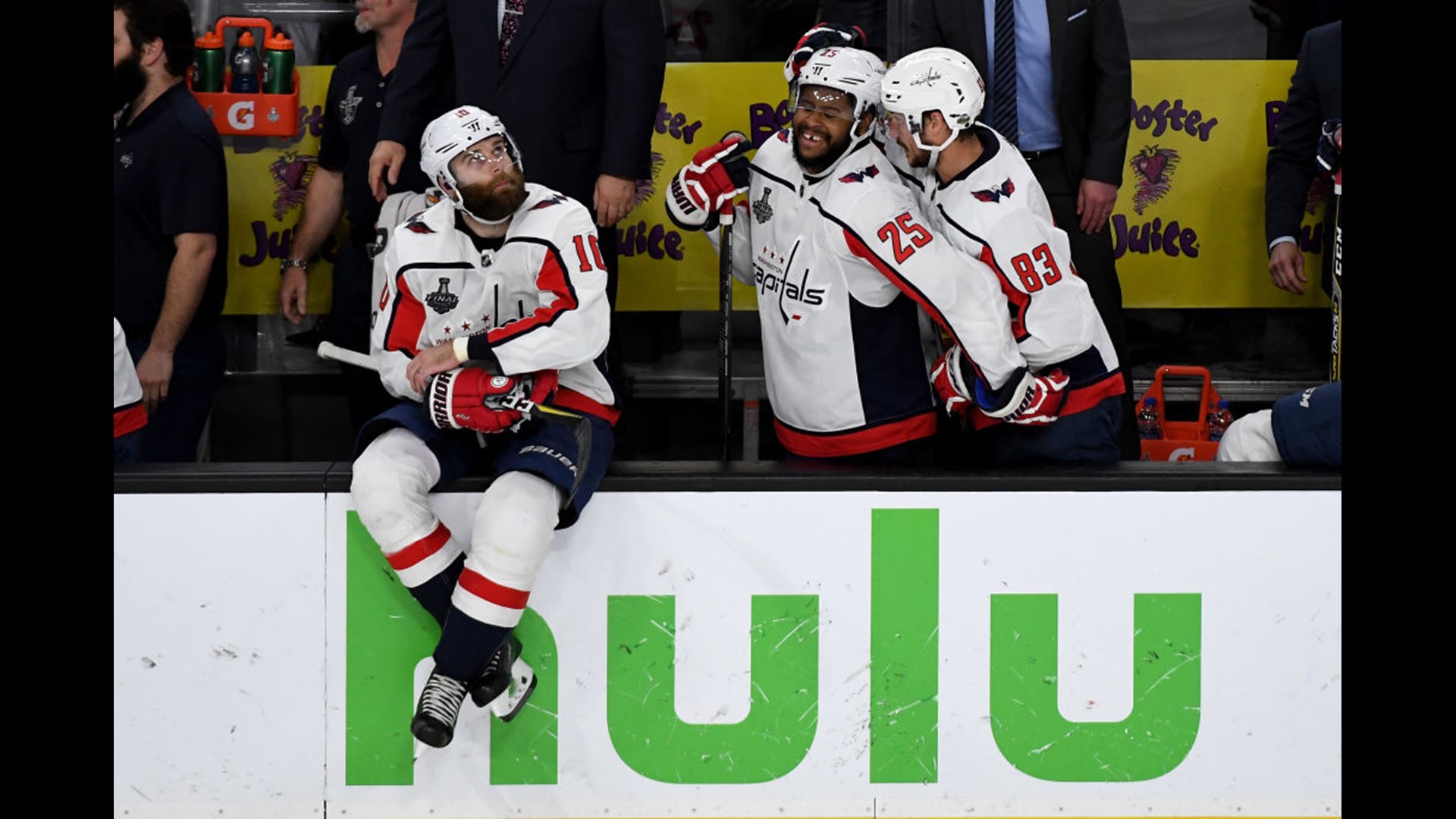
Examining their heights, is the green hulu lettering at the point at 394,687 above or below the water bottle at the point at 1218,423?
below

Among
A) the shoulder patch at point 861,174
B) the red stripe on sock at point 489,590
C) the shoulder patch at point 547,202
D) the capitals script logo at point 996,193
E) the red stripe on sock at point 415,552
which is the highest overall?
the shoulder patch at point 861,174

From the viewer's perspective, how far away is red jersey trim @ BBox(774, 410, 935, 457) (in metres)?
3.36

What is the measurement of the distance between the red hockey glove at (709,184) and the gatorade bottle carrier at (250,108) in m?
1.70

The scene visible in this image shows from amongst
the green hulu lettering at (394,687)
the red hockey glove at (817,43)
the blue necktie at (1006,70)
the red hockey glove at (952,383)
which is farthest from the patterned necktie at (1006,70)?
the green hulu lettering at (394,687)

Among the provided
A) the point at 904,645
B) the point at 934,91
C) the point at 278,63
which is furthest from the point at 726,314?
the point at 278,63

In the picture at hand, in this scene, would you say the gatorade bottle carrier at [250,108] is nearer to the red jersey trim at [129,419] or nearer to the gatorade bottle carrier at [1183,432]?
the red jersey trim at [129,419]

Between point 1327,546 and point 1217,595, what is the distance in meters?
0.22

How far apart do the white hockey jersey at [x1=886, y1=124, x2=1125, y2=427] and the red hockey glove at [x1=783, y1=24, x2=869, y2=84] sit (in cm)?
34

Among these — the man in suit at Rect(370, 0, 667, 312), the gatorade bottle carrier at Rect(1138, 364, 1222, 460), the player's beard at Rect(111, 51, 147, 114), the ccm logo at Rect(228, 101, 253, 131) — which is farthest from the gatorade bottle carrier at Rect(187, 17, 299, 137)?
the gatorade bottle carrier at Rect(1138, 364, 1222, 460)

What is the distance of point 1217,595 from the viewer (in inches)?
116

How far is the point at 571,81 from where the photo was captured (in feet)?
12.6

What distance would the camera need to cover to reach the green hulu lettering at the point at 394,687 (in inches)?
114

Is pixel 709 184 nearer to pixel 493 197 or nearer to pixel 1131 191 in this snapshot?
pixel 493 197

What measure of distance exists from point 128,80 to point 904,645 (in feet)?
8.24
